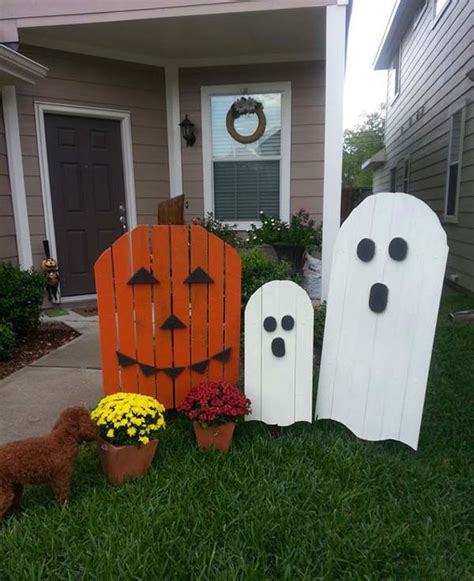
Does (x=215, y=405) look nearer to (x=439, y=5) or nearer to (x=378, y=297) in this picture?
(x=378, y=297)

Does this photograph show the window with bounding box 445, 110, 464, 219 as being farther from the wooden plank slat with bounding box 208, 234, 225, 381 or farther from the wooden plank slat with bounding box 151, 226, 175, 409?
the wooden plank slat with bounding box 151, 226, 175, 409

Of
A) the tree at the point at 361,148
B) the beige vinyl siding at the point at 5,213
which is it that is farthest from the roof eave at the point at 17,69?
the tree at the point at 361,148

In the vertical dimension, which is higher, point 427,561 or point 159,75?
point 159,75

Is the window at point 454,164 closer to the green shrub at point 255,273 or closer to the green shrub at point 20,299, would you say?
the green shrub at point 255,273

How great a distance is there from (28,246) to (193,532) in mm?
4330

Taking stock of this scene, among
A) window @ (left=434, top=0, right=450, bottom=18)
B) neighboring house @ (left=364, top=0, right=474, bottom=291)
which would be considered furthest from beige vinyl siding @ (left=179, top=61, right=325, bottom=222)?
window @ (left=434, top=0, right=450, bottom=18)

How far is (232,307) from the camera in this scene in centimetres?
250

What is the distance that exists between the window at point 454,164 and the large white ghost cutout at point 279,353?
18.0 feet

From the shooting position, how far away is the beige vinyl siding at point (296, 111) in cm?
543

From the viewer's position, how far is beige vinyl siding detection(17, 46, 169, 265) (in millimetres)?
4922

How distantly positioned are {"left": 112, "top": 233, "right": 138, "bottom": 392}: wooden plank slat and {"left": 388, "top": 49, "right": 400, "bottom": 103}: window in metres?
12.0

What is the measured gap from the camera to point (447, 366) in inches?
135

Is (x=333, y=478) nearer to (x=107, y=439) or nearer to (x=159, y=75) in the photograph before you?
(x=107, y=439)

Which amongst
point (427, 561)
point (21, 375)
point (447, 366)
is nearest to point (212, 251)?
A: point (427, 561)
